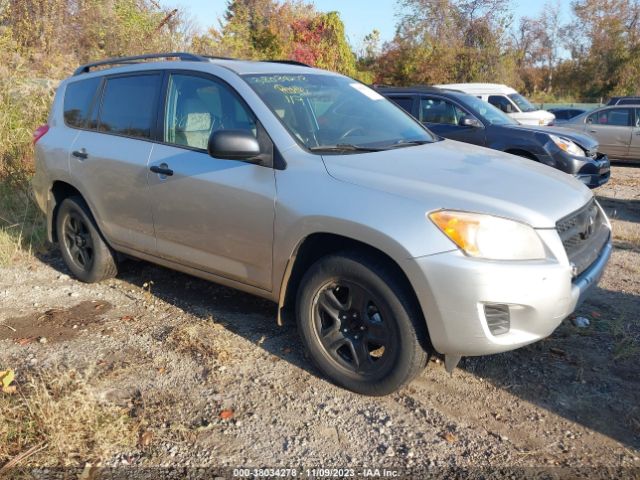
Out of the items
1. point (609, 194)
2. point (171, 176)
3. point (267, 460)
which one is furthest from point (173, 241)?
point (609, 194)

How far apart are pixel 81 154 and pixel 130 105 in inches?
23.8

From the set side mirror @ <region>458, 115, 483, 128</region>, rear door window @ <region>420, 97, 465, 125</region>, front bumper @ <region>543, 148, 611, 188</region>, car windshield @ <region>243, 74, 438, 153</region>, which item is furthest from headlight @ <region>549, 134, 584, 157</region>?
car windshield @ <region>243, 74, 438, 153</region>

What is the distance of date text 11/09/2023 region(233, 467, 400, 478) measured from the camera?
2.62 meters

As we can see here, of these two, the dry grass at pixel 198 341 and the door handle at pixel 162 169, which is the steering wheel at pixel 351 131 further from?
the dry grass at pixel 198 341

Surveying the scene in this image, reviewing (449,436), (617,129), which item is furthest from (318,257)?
(617,129)

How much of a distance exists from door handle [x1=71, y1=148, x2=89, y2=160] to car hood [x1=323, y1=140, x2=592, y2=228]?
7.35 feet

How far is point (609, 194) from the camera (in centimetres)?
927

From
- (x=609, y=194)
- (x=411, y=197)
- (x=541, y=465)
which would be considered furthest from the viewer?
(x=609, y=194)

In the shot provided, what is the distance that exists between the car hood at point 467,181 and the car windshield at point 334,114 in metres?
0.20

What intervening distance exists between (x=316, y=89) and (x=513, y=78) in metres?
30.5

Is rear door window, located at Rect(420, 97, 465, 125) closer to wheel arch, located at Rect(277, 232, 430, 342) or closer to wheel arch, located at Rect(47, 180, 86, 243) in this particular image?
wheel arch, located at Rect(47, 180, 86, 243)

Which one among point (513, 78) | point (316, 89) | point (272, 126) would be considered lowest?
point (272, 126)

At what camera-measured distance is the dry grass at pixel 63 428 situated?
269 centimetres

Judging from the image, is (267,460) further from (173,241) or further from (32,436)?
(173,241)
